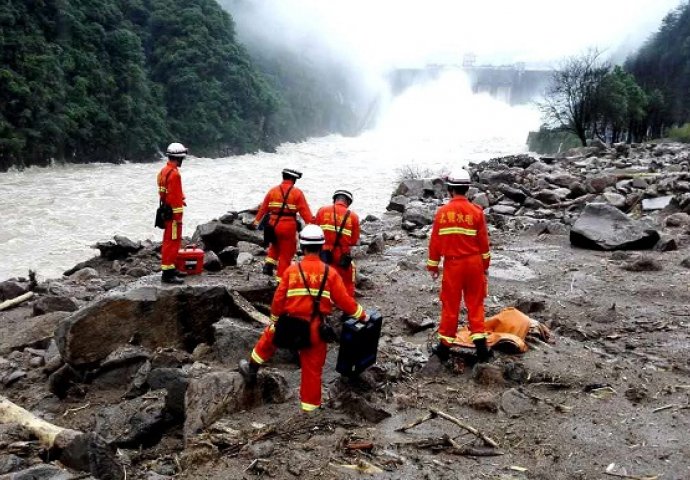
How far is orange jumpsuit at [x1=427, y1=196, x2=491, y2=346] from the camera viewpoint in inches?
206

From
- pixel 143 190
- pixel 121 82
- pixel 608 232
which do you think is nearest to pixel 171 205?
pixel 608 232

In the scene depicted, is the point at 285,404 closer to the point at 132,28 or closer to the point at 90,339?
the point at 90,339

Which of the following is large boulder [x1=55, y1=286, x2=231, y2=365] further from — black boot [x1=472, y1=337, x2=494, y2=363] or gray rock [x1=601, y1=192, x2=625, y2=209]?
gray rock [x1=601, y1=192, x2=625, y2=209]

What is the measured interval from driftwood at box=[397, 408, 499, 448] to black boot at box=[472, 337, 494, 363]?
3.06 feet

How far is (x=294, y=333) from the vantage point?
4.38 meters

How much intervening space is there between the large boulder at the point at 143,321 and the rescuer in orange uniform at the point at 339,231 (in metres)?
1.13

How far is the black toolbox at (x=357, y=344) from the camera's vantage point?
4.70 metres

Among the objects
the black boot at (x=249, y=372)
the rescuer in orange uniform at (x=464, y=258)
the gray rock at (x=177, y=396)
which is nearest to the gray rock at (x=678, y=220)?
the rescuer in orange uniform at (x=464, y=258)

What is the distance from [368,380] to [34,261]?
1489 cm

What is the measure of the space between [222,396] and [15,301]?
553 cm

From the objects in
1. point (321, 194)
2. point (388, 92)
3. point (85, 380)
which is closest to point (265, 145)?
point (321, 194)

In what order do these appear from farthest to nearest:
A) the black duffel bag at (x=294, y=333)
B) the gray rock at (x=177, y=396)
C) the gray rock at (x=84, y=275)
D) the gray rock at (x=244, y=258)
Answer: the gray rock at (x=84, y=275) < the gray rock at (x=244, y=258) < the gray rock at (x=177, y=396) < the black duffel bag at (x=294, y=333)

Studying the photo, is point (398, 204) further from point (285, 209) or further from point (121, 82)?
point (121, 82)

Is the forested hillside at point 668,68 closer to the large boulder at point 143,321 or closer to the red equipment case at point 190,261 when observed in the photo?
the red equipment case at point 190,261
